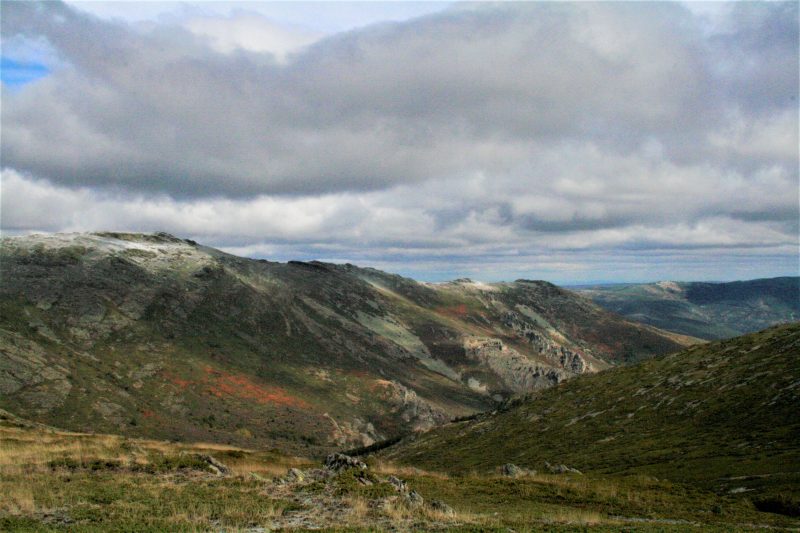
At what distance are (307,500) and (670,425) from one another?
138ft

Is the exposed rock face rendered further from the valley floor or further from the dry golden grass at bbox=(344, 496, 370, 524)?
the dry golden grass at bbox=(344, 496, 370, 524)

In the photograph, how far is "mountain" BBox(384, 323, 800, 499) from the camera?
39.1 metres

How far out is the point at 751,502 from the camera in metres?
29.9

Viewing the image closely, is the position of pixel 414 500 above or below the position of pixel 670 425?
above

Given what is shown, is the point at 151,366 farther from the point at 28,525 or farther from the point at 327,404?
the point at 28,525

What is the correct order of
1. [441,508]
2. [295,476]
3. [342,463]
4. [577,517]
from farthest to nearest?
[342,463]
[295,476]
[441,508]
[577,517]

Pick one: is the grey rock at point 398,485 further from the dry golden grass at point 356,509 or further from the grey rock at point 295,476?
the grey rock at point 295,476

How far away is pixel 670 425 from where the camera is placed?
5344cm

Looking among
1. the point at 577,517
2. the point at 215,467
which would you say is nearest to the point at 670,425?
the point at 577,517

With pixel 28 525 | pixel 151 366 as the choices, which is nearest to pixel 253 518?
pixel 28 525

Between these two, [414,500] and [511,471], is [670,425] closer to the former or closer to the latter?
[511,471]

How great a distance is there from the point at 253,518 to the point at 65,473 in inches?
570

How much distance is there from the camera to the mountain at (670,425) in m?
39.1

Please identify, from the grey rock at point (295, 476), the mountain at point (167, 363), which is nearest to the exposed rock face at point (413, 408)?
the mountain at point (167, 363)
